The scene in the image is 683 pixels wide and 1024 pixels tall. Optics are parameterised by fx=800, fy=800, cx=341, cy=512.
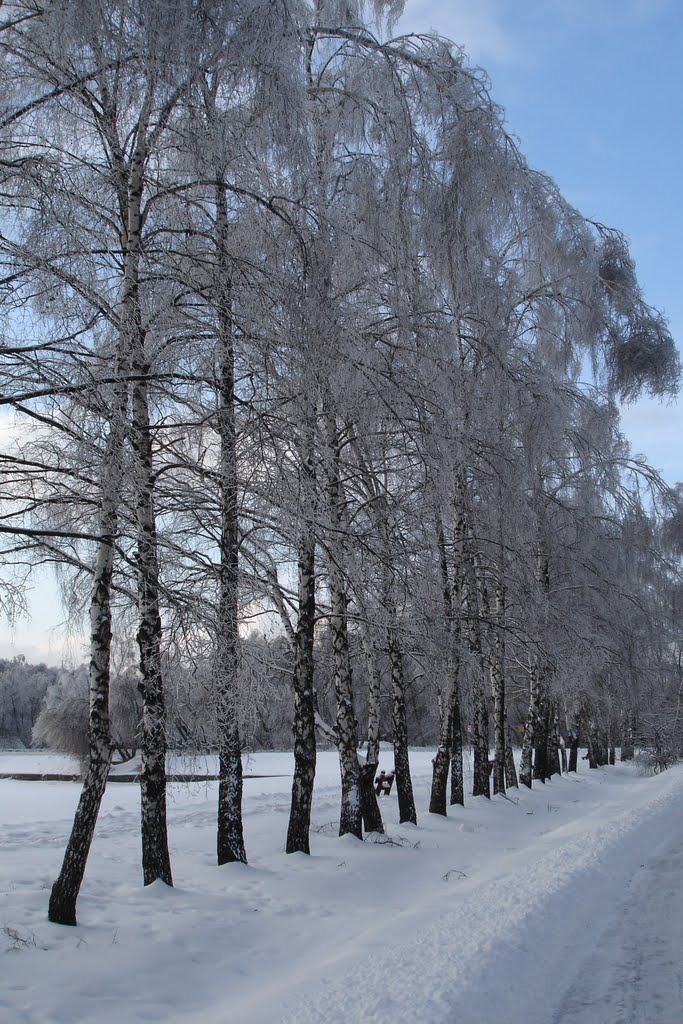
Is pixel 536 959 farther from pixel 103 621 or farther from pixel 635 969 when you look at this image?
pixel 103 621

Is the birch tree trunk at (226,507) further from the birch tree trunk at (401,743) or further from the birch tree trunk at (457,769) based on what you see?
the birch tree trunk at (457,769)

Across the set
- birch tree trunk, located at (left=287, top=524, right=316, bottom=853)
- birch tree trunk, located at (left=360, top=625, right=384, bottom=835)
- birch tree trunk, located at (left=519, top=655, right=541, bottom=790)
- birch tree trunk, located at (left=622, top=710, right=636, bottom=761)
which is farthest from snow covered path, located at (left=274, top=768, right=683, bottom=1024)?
birch tree trunk, located at (left=622, top=710, right=636, bottom=761)

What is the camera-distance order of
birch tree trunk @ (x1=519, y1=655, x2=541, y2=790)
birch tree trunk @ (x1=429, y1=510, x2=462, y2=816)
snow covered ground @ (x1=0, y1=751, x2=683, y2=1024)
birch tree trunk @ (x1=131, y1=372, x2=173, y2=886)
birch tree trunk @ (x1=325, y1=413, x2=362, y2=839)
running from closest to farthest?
snow covered ground @ (x1=0, y1=751, x2=683, y2=1024), birch tree trunk @ (x1=131, y1=372, x2=173, y2=886), birch tree trunk @ (x1=325, y1=413, x2=362, y2=839), birch tree trunk @ (x1=429, y1=510, x2=462, y2=816), birch tree trunk @ (x1=519, y1=655, x2=541, y2=790)

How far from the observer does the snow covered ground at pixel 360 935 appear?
472 centimetres

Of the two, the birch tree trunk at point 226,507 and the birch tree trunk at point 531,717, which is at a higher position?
the birch tree trunk at point 226,507

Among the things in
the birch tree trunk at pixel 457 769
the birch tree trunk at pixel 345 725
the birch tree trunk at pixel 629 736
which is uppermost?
the birch tree trunk at pixel 345 725

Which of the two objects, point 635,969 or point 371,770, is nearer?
point 635,969

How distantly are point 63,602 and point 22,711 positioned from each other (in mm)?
84111

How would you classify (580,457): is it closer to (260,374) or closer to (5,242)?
(260,374)

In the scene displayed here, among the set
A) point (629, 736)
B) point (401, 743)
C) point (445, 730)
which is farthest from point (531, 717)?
point (629, 736)

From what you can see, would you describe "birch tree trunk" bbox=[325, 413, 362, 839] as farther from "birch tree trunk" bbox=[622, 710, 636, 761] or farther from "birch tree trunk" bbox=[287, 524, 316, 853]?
"birch tree trunk" bbox=[622, 710, 636, 761]

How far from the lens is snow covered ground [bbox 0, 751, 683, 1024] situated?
4719 mm

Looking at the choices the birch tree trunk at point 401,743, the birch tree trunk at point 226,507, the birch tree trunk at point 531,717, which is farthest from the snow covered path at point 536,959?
the birch tree trunk at point 531,717

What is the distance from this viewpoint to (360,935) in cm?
655
